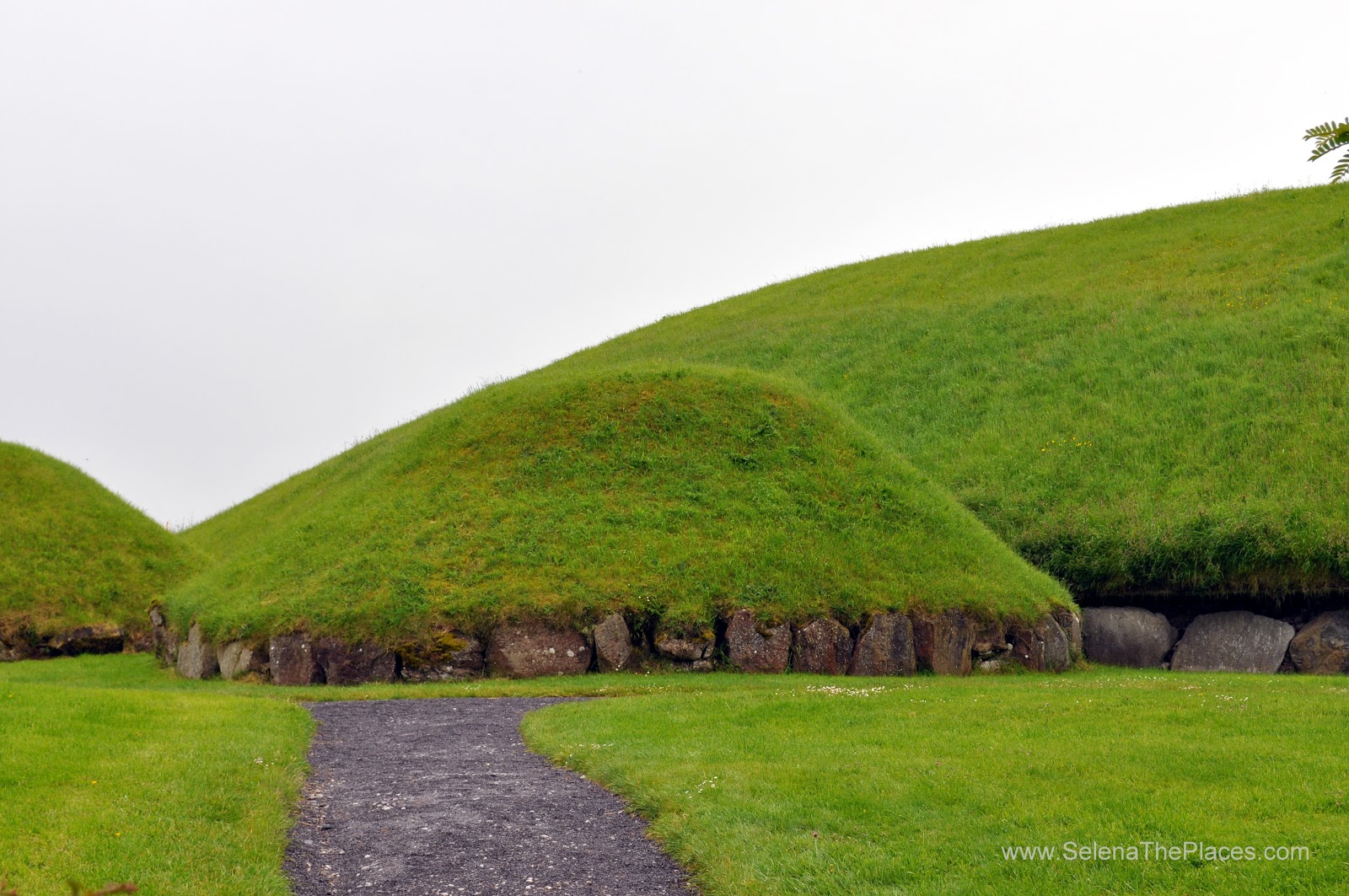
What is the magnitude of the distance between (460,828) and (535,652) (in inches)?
531

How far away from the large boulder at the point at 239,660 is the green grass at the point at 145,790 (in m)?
7.19

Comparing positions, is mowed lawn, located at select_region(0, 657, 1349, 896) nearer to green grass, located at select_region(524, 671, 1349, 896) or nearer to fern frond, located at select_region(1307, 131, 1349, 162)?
green grass, located at select_region(524, 671, 1349, 896)

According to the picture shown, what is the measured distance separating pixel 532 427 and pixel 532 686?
1257cm

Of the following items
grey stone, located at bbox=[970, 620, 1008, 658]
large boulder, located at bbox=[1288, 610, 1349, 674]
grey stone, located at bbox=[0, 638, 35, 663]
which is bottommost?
large boulder, located at bbox=[1288, 610, 1349, 674]

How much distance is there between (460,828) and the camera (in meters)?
10.3

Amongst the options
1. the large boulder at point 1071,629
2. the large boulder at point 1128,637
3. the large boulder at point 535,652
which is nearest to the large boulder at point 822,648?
the large boulder at point 535,652

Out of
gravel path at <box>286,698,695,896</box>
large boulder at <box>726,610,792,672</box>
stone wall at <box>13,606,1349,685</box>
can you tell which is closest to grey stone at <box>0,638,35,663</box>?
stone wall at <box>13,606,1349,685</box>

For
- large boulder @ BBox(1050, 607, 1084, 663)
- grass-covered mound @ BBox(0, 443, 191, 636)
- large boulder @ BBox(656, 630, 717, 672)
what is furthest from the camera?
grass-covered mound @ BBox(0, 443, 191, 636)

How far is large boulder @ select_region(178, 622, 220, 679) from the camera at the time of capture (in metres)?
25.5

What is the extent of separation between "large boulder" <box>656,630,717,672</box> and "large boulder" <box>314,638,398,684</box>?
604 cm

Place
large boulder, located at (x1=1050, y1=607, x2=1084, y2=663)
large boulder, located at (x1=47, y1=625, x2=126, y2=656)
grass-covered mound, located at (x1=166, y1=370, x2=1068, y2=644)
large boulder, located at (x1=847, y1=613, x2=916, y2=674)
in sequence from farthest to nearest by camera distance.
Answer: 1. large boulder, located at (x1=47, y1=625, x2=126, y2=656)
2. large boulder, located at (x1=1050, y1=607, x2=1084, y2=663)
3. grass-covered mound, located at (x1=166, y1=370, x2=1068, y2=644)
4. large boulder, located at (x1=847, y1=613, x2=916, y2=674)

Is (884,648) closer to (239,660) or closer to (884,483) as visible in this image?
(884,483)

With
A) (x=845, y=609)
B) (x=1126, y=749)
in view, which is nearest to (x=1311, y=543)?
(x=845, y=609)

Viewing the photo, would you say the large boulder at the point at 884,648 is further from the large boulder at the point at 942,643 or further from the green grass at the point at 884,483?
the green grass at the point at 884,483
